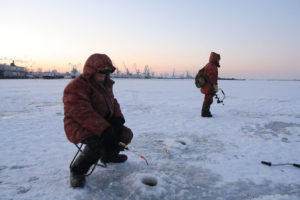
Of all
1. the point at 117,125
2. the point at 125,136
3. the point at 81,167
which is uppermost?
the point at 117,125

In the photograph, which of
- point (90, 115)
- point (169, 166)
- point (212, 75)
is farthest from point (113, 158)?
point (212, 75)

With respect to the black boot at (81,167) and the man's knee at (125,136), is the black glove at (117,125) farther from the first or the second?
the black boot at (81,167)

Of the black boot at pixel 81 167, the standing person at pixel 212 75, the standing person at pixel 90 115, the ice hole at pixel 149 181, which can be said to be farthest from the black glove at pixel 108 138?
the standing person at pixel 212 75

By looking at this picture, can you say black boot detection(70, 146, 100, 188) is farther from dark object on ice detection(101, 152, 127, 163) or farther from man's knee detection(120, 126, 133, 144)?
dark object on ice detection(101, 152, 127, 163)

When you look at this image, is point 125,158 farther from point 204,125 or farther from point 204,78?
point 204,78

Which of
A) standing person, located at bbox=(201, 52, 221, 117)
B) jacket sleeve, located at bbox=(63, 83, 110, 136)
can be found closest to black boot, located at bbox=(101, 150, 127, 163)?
jacket sleeve, located at bbox=(63, 83, 110, 136)

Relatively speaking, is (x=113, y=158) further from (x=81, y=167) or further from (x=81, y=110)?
(x=81, y=110)

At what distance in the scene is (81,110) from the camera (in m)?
2.18

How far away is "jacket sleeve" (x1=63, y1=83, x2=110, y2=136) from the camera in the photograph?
2.19 metres

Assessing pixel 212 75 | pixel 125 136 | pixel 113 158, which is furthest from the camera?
pixel 212 75

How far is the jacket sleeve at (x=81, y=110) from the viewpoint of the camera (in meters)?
2.19

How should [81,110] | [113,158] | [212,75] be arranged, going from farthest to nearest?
[212,75], [113,158], [81,110]

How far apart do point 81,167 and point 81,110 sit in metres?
0.70

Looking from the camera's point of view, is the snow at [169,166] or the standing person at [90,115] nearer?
the standing person at [90,115]
